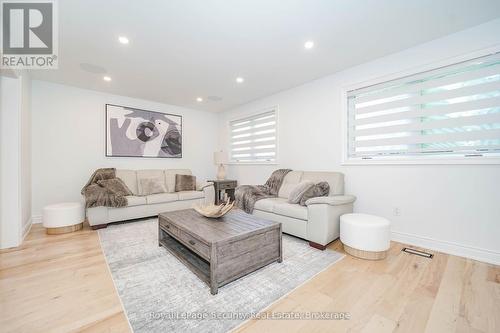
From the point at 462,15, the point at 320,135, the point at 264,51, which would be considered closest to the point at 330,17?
the point at 264,51

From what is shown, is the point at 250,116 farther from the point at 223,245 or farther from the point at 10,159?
the point at 10,159

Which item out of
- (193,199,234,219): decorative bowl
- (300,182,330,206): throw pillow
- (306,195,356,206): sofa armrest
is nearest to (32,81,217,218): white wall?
(193,199,234,219): decorative bowl

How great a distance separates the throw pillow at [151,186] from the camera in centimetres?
398

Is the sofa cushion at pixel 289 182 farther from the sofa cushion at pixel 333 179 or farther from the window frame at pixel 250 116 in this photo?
the window frame at pixel 250 116

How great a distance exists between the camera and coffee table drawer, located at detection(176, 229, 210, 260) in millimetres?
1696

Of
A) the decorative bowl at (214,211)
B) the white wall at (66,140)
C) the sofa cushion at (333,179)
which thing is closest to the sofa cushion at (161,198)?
the white wall at (66,140)

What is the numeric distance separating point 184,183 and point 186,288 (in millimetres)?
2984

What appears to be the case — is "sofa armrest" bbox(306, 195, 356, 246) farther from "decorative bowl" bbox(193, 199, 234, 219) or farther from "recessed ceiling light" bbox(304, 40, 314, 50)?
"recessed ceiling light" bbox(304, 40, 314, 50)

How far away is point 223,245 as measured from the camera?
66.1 inches

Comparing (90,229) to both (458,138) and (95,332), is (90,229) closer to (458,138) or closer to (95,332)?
(95,332)

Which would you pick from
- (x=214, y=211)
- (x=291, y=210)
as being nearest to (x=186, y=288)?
(x=214, y=211)

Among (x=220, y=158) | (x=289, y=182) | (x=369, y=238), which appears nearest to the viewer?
(x=369, y=238)

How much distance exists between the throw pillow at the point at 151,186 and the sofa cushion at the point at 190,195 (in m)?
0.39

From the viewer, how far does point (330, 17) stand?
2051 mm
